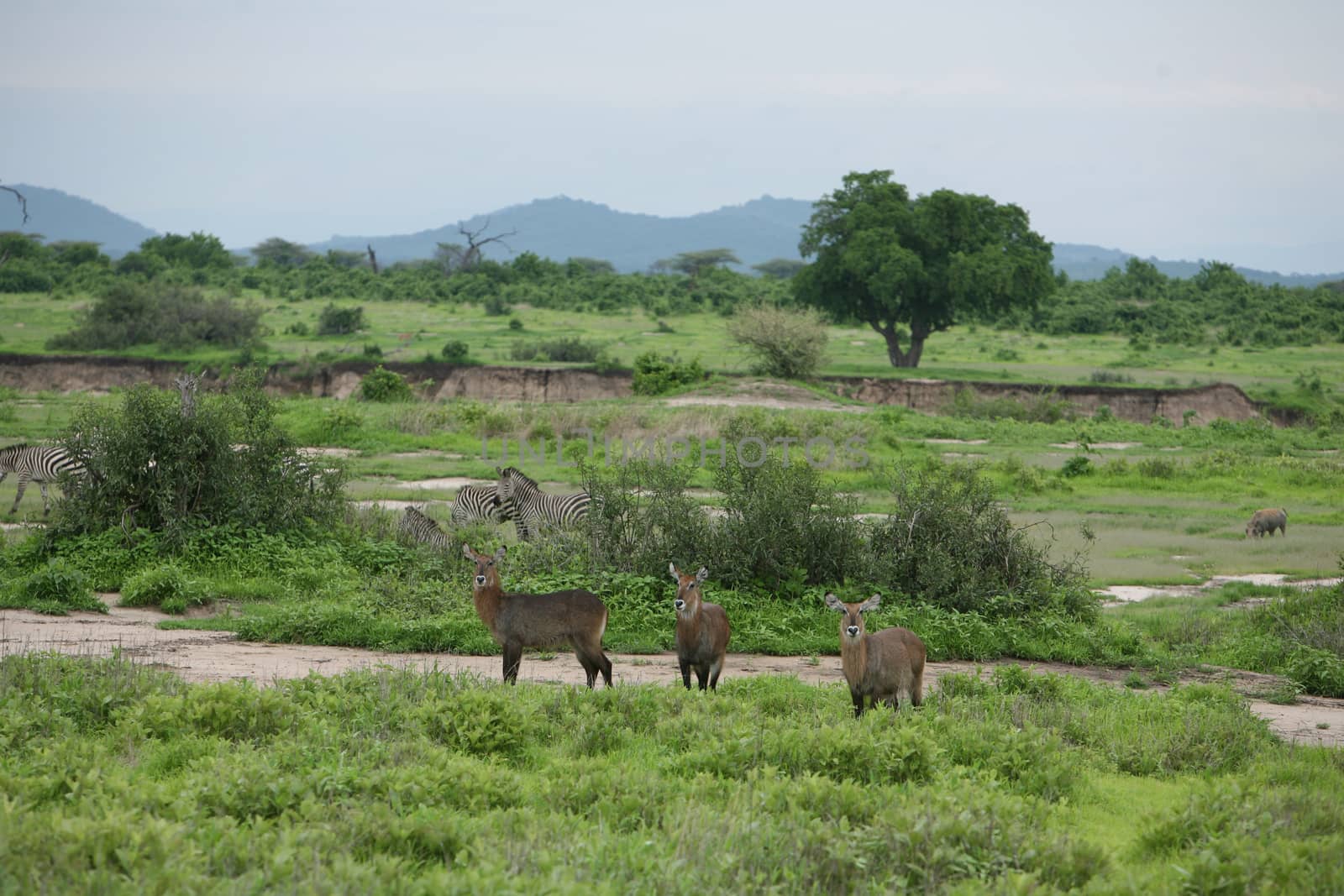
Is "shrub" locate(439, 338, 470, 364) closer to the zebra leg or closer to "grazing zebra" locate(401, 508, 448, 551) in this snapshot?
the zebra leg

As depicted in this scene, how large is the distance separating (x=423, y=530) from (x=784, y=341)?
1042 inches

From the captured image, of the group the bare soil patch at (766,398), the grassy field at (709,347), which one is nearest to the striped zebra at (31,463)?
the bare soil patch at (766,398)

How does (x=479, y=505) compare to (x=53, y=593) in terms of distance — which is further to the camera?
(x=479, y=505)

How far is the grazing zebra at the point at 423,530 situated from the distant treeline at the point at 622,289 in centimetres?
4489

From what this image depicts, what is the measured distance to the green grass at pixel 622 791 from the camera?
583 centimetres

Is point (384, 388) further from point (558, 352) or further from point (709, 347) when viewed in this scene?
point (709, 347)

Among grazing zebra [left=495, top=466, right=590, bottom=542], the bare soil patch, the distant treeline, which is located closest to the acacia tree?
the bare soil patch

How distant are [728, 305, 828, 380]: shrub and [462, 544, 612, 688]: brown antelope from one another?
3140cm

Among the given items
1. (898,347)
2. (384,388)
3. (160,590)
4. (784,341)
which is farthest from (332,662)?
(898,347)

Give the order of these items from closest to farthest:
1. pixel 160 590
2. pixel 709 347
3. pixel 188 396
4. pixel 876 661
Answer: pixel 876 661, pixel 160 590, pixel 188 396, pixel 709 347

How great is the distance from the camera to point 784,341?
135 ft

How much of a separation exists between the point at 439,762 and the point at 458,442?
74.5ft

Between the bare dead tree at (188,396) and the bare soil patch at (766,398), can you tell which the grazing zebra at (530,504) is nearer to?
the bare dead tree at (188,396)

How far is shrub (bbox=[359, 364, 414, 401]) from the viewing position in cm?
3856
